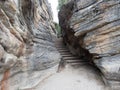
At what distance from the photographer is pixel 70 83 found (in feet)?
22.7

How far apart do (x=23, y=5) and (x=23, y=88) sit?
3120mm

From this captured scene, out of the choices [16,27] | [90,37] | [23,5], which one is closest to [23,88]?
[16,27]

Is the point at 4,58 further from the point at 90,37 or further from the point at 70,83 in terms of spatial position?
the point at 90,37

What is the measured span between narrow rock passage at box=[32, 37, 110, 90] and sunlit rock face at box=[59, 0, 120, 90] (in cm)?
71

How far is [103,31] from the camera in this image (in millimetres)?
6719

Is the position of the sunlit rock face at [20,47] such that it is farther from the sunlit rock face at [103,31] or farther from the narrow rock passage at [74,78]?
the sunlit rock face at [103,31]

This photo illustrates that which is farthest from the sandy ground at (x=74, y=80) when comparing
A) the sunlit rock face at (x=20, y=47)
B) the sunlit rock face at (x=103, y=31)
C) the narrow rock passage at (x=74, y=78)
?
the sunlit rock face at (x=103, y=31)

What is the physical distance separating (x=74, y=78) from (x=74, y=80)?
213 mm

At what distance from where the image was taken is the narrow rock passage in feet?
21.7

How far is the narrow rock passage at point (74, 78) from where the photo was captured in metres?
6.62

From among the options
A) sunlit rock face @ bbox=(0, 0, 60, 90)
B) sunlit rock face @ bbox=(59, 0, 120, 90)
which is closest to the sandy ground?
sunlit rock face @ bbox=(0, 0, 60, 90)

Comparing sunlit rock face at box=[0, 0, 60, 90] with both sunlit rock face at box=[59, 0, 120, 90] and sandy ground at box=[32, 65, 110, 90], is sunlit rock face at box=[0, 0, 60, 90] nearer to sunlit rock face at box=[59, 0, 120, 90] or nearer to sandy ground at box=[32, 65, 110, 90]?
sandy ground at box=[32, 65, 110, 90]

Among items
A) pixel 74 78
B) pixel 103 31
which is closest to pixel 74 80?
pixel 74 78

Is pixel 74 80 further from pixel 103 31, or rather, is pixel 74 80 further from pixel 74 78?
pixel 103 31
